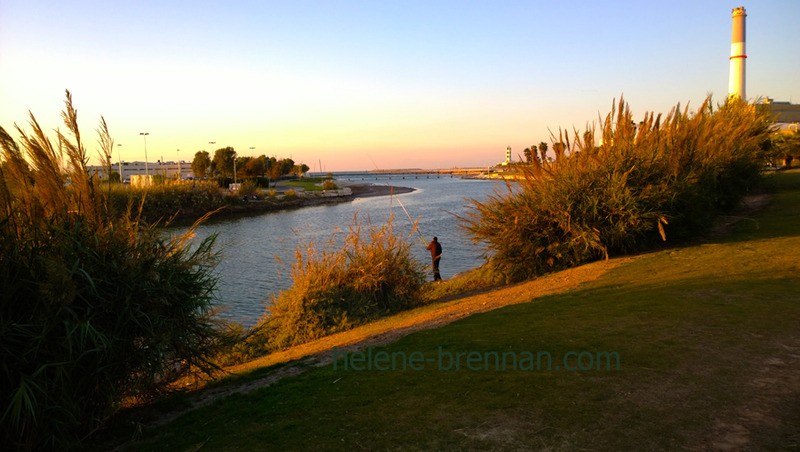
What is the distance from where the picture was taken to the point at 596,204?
14852 millimetres

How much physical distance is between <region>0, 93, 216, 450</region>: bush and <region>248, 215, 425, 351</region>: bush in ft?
15.4

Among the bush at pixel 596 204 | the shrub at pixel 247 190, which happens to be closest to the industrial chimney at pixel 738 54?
the bush at pixel 596 204

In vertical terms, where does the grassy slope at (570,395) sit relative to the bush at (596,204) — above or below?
below

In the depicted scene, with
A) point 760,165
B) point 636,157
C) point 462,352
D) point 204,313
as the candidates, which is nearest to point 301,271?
point 204,313

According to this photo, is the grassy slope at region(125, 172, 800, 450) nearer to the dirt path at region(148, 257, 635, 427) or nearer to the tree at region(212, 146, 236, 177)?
the dirt path at region(148, 257, 635, 427)

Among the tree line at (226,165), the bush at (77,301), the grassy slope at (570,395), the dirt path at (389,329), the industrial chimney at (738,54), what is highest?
the industrial chimney at (738,54)

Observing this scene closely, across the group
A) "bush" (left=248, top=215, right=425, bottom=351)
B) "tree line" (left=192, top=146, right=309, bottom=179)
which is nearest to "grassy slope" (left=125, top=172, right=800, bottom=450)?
"bush" (left=248, top=215, right=425, bottom=351)

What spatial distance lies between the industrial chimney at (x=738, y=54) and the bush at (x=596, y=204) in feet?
168

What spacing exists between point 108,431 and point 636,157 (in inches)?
598

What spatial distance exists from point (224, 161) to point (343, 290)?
109 m

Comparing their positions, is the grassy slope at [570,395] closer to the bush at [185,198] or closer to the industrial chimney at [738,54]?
the bush at [185,198]

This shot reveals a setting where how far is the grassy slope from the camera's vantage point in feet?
14.9

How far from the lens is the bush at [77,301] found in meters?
5.01

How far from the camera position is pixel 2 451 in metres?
4.97
